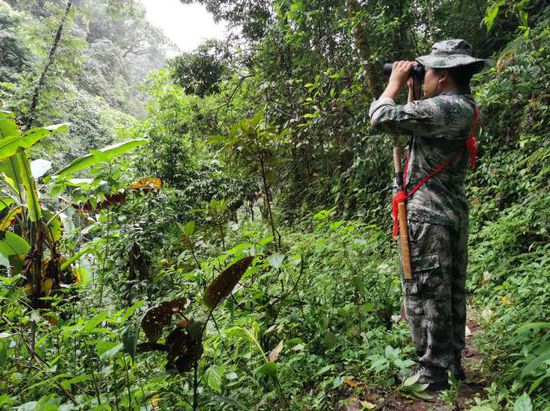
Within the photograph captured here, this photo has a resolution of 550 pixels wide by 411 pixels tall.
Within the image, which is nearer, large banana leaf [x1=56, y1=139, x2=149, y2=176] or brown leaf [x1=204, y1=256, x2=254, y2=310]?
brown leaf [x1=204, y1=256, x2=254, y2=310]

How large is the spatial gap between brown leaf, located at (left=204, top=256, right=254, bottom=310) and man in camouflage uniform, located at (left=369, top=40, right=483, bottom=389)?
1.09 m

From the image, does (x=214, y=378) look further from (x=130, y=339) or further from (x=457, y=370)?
(x=457, y=370)

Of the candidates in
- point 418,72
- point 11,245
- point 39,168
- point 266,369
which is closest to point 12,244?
point 11,245

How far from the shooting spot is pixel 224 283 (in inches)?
61.4

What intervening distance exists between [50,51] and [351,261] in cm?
1040

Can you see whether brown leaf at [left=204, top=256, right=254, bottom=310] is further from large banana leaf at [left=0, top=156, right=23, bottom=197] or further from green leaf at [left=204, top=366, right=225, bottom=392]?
large banana leaf at [left=0, top=156, right=23, bottom=197]

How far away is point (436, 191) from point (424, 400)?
3.74 ft

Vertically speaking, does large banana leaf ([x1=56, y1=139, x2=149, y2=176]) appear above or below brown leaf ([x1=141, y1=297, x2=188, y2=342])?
above

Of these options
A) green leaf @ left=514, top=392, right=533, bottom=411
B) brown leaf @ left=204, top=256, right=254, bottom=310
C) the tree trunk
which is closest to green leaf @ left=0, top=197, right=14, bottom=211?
brown leaf @ left=204, top=256, right=254, bottom=310

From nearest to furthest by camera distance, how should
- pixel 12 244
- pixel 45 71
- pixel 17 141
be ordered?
1. pixel 17 141
2. pixel 12 244
3. pixel 45 71

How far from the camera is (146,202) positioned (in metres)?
4.71

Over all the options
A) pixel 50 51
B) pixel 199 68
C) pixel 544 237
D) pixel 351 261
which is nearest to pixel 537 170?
pixel 544 237

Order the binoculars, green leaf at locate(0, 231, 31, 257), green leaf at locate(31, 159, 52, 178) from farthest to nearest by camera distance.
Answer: green leaf at locate(31, 159, 52, 178), green leaf at locate(0, 231, 31, 257), the binoculars

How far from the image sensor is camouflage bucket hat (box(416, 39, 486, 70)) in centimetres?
203
